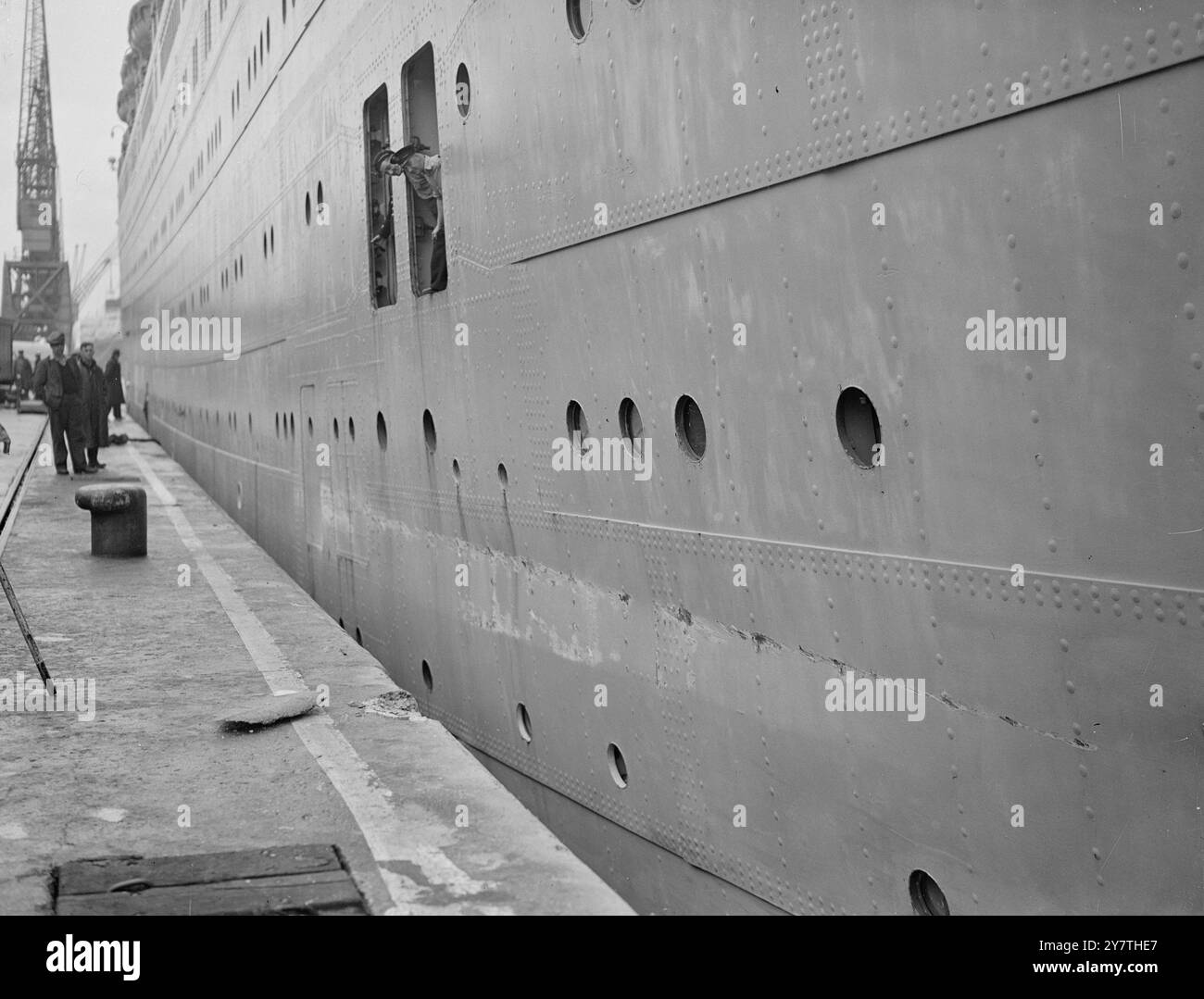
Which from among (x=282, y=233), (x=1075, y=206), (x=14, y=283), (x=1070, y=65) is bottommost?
(x=1075, y=206)

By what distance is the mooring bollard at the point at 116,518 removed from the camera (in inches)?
476

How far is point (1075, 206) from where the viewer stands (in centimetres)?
371

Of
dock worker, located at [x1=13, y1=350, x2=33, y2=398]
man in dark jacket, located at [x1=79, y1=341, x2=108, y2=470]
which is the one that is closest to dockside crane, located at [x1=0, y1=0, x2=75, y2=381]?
dock worker, located at [x1=13, y1=350, x2=33, y2=398]

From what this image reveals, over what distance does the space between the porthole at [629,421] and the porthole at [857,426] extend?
1.53m

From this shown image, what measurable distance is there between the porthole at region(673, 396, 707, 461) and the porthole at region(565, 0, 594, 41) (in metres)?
2.04

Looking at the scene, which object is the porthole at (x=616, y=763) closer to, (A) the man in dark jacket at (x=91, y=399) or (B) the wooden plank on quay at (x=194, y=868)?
(B) the wooden plank on quay at (x=194, y=868)

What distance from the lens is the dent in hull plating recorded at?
3.61 m

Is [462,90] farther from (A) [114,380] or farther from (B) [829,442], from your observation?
(A) [114,380]

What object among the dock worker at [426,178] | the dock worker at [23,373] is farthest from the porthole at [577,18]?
the dock worker at [23,373]

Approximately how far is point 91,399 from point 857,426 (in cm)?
1993

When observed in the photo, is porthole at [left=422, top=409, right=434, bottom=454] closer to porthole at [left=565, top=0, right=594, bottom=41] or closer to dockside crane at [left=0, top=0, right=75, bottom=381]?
porthole at [left=565, top=0, right=594, bottom=41]
